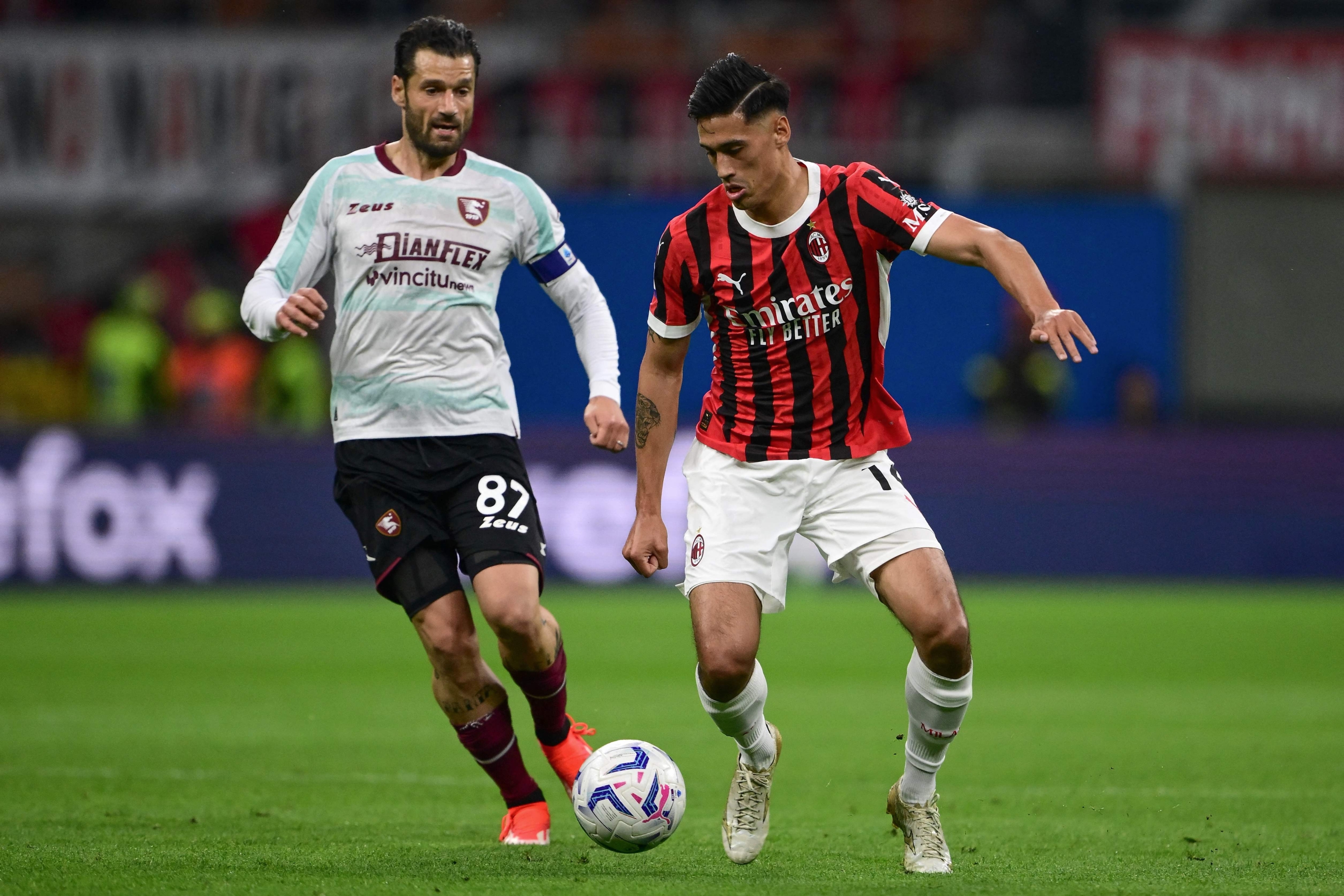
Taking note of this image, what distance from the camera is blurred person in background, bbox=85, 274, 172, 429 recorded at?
16781mm

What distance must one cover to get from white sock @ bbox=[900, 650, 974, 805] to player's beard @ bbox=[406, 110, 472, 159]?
7.15ft

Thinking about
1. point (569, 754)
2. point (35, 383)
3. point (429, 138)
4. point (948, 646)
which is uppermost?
point (429, 138)

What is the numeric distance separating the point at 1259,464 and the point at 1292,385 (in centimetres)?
337

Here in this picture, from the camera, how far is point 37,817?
20.0 ft

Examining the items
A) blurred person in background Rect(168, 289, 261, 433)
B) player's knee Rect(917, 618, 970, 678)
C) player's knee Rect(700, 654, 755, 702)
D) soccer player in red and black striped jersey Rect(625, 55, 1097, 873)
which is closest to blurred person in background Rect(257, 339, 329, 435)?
blurred person in background Rect(168, 289, 261, 433)

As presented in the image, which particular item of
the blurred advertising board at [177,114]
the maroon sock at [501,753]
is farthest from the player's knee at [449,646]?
the blurred advertising board at [177,114]

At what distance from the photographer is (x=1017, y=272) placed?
5074 millimetres

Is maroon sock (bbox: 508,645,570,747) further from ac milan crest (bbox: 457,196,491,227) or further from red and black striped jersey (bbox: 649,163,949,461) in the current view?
ac milan crest (bbox: 457,196,491,227)

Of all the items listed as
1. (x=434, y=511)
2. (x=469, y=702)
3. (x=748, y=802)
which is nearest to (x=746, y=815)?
(x=748, y=802)

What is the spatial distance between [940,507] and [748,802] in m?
10.1

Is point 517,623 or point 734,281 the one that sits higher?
point 734,281

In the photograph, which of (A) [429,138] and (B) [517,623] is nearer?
(B) [517,623]

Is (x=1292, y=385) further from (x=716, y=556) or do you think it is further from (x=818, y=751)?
(x=716, y=556)

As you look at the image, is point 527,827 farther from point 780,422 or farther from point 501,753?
point 780,422
